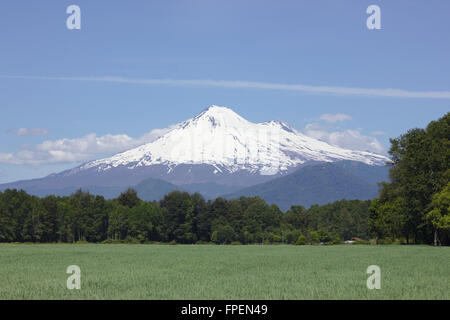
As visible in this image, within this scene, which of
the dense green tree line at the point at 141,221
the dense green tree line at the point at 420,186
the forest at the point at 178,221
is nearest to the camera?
the dense green tree line at the point at 420,186

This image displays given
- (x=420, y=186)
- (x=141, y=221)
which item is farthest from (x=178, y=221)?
(x=420, y=186)

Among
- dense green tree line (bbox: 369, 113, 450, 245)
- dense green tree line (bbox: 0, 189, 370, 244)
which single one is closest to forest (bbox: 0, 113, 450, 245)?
dense green tree line (bbox: 0, 189, 370, 244)

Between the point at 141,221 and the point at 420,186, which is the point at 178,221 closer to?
the point at 141,221

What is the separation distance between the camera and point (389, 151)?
3091 inches

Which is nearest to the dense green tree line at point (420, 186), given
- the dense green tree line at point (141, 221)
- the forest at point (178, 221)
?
the forest at point (178, 221)

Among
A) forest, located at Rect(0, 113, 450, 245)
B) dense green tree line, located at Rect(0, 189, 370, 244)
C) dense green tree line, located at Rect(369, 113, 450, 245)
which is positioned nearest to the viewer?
dense green tree line, located at Rect(369, 113, 450, 245)

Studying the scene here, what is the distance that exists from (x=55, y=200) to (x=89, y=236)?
11.3m

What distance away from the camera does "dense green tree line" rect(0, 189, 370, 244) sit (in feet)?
392

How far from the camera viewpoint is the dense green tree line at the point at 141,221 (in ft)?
392

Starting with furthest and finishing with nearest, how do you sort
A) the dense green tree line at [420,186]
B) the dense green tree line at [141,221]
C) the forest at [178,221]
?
the dense green tree line at [141,221] → the forest at [178,221] → the dense green tree line at [420,186]

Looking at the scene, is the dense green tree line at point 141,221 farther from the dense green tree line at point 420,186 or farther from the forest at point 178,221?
the dense green tree line at point 420,186

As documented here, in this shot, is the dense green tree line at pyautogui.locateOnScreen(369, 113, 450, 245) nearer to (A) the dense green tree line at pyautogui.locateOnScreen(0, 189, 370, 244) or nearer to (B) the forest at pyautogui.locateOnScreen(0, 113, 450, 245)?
(B) the forest at pyautogui.locateOnScreen(0, 113, 450, 245)
